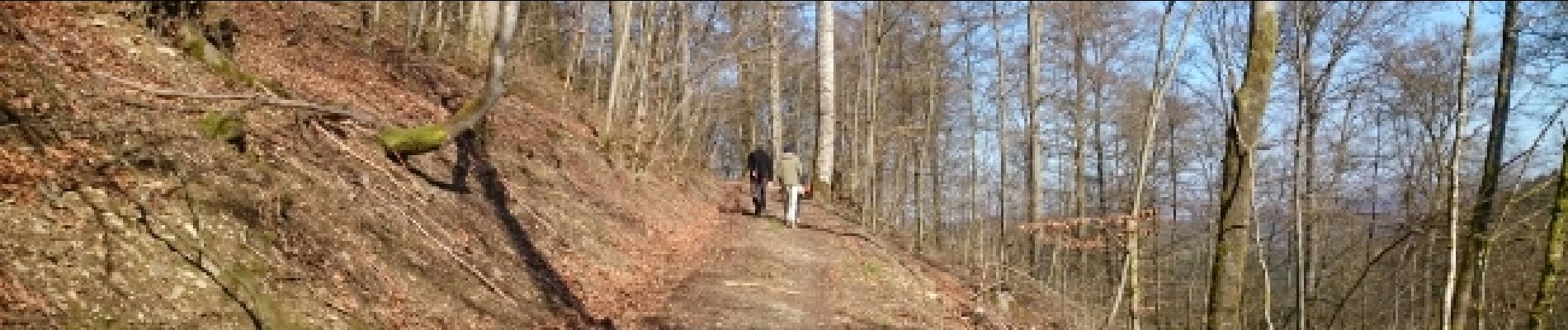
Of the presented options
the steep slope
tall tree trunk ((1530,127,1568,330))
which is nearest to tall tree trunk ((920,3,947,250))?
the steep slope

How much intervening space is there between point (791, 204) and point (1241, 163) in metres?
9.50

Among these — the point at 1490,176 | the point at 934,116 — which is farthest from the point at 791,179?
the point at 934,116

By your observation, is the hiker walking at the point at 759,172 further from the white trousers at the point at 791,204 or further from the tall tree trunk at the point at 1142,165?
the tall tree trunk at the point at 1142,165

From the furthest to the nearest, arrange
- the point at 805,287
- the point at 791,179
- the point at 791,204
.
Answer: the point at 791,204 < the point at 791,179 < the point at 805,287

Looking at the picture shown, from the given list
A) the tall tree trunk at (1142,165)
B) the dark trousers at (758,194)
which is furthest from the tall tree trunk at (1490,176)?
the dark trousers at (758,194)

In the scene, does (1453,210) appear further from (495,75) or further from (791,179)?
(791,179)

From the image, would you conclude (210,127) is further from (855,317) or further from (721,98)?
(721,98)

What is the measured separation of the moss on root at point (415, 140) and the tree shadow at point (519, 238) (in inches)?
40.1

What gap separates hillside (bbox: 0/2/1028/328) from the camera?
527 cm

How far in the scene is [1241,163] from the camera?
6.32 m

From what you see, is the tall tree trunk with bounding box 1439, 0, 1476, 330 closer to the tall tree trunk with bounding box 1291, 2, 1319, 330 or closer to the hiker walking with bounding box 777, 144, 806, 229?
the hiker walking with bounding box 777, 144, 806, 229

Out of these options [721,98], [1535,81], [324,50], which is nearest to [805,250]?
[324,50]

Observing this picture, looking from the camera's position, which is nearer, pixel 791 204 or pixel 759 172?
pixel 791 204

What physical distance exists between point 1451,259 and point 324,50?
36.0 ft
